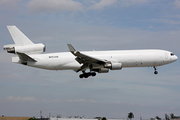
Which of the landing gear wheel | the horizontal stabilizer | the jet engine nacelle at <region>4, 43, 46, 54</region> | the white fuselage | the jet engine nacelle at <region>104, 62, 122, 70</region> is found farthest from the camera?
the landing gear wheel

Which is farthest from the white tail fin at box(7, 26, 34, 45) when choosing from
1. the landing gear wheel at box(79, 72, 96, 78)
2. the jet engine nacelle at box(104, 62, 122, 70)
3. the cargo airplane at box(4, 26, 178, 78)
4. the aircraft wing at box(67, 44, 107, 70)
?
the jet engine nacelle at box(104, 62, 122, 70)

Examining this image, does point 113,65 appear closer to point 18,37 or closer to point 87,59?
point 87,59

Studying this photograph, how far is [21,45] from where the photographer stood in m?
48.9

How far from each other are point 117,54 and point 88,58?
6.52 m

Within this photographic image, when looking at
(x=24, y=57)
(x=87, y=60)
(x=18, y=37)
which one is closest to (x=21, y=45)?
(x=18, y=37)

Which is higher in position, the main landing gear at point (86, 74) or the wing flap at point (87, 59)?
the wing flap at point (87, 59)

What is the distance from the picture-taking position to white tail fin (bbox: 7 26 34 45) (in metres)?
49.2

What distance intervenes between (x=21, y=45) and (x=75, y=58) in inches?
428

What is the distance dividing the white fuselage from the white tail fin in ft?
10.7

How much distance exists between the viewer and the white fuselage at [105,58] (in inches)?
1887

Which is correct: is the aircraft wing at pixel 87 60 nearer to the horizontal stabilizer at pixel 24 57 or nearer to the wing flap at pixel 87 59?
the wing flap at pixel 87 59

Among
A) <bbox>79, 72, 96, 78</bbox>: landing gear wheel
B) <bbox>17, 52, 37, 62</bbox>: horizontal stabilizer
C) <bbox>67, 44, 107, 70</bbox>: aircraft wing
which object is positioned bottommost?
<bbox>79, 72, 96, 78</bbox>: landing gear wheel

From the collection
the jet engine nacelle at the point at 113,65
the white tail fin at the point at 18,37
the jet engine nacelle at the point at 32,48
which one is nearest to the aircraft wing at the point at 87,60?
the jet engine nacelle at the point at 113,65

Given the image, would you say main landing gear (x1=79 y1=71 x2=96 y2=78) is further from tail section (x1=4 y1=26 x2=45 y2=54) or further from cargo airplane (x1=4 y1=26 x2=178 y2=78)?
tail section (x1=4 y1=26 x2=45 y2=54)
